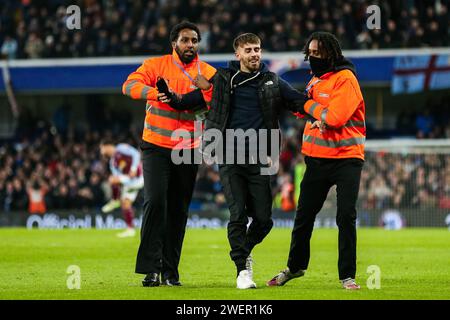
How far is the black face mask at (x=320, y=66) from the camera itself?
34.4 ft

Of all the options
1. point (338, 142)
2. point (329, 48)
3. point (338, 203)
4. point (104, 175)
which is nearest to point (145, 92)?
point (329, 48)

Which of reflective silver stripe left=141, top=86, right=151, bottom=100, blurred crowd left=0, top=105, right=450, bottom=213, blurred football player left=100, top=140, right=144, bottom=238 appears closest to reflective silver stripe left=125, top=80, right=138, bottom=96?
reflective silver stripe left=141, top=86, right=151, bottom=100

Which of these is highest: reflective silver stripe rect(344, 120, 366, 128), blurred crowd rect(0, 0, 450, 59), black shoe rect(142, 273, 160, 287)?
blurred crowd rect(0, 0, 450, 59)

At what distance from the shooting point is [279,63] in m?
31.0

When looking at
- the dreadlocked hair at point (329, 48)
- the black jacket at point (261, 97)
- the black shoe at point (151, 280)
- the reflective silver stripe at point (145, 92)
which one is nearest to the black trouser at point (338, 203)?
the black jacket at point (261, 97)

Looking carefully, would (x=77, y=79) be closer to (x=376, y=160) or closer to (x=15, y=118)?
(x=15, y=118)

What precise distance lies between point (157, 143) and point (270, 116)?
1.21 meters

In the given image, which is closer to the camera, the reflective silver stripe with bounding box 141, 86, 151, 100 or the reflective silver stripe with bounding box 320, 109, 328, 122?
the reflective silver stripe with bounding box 320, 109, 328, 122

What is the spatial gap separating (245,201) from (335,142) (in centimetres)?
104

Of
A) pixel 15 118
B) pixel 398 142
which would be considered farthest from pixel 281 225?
pixel 15 118

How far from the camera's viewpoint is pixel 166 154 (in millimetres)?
10898

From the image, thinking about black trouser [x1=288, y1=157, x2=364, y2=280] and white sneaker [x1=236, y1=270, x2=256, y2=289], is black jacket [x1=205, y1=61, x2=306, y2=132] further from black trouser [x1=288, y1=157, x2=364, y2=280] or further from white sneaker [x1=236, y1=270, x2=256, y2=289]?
white sneaker [x1=236, y1=270, x2=256, y2=289]

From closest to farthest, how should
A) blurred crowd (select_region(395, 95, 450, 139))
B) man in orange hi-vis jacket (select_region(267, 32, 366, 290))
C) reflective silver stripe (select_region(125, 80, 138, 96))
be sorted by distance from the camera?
1. man in orange hi-vis jacket (select_region(267, 32, 366, 290))
2. reflective silver stripe (select_region(125, 80, 138, 96))
3. blurred crowd (select_region(395, 95, 450, 139))

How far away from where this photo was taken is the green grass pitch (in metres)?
10.1
